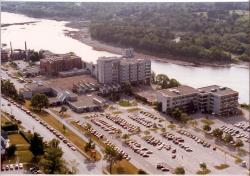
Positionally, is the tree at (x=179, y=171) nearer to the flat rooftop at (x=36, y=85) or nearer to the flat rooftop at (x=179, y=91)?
the flat rooftop at (x=179, y=91)

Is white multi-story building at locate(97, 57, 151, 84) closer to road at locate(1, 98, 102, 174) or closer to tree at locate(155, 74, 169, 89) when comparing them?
tree at locate(155, 74, 169, 89)

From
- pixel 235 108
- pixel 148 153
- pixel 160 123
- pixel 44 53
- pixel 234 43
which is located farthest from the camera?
pixel 234 43

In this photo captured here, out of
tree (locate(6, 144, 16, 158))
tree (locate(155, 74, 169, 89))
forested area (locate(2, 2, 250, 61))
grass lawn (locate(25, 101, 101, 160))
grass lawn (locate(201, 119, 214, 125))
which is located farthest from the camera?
forested area (locate(2, 2, 250, 61))

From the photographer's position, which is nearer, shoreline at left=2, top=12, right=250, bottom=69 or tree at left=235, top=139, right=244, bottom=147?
tree at left=235, top=139, right=244, bottom=147

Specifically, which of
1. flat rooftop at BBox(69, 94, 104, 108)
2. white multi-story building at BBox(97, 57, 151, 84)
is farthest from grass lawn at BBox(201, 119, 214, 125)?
white multi-story building at BBox(97, 57, 151, 84)

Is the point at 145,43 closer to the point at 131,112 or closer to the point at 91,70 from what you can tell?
the point at 91,70

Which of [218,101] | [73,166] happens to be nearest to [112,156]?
[73,166]

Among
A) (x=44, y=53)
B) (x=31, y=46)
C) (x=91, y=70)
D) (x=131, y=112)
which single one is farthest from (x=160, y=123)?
(x=31, y=46)

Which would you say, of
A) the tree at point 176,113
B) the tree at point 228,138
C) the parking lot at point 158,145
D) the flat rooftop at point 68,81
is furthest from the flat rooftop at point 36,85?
the tree at point 228,138
